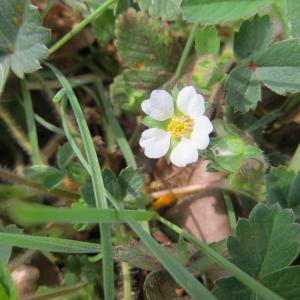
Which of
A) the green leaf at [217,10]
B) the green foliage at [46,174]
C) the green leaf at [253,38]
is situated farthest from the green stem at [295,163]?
the green foliage at [46,174]

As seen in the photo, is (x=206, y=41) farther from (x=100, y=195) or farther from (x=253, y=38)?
(x=100, y=195)

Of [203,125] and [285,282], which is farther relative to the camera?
[203,125]

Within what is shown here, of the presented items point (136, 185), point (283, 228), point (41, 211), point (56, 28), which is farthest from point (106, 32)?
point (41, 211)

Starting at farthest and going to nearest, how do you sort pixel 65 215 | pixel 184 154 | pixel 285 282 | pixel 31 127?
pixel 31 127 → pixel 184 154 → pixel 285 282 → pixel 65 215

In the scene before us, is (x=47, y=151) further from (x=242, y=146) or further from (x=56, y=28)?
(x=242, y=146)

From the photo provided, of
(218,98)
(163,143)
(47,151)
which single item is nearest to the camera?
(163,143)

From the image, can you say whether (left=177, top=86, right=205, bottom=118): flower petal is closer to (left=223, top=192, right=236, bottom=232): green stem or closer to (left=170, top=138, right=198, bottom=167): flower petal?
(left=170, top=138, right=198, bottom=167): flower petal

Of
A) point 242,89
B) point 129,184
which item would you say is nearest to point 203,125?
point 242,89

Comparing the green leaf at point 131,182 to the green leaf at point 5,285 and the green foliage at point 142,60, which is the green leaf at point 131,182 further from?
the green leaf at point 5,285
